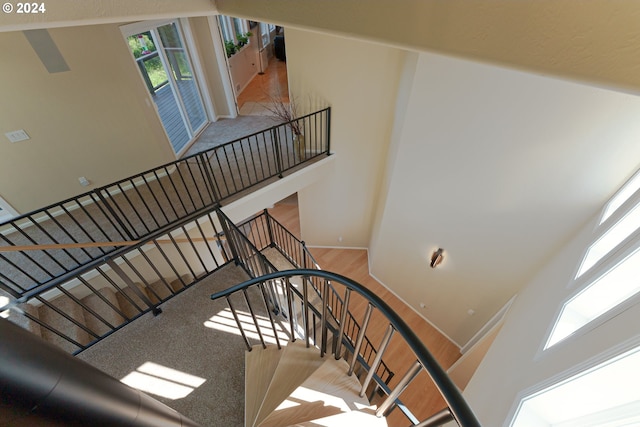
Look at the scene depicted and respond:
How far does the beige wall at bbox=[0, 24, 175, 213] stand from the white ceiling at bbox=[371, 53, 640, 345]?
13.5 ft

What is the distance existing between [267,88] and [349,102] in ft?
16.3

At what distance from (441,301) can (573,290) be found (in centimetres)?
277

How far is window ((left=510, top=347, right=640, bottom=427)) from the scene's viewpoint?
1.13 m

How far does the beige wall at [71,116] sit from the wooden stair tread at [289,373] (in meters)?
3.98

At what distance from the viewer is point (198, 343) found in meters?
2.19

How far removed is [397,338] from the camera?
181 inches

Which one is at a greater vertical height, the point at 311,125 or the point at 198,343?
the point at 311,125

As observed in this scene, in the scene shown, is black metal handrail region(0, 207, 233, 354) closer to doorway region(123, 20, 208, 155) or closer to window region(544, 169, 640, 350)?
doorway region(123, 20, 208, 155)

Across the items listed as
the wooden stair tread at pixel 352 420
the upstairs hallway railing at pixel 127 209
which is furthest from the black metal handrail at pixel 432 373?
the upstairs hallway railing at pixel 127 209

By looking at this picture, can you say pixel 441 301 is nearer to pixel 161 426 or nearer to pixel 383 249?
pixel 383 249

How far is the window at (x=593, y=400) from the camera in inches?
44.6

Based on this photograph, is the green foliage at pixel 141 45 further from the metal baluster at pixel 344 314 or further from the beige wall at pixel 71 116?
the metal baluster at pixel 344 314

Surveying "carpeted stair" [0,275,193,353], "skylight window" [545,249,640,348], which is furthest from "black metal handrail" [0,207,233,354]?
"skylight window" [545,249,640,348]

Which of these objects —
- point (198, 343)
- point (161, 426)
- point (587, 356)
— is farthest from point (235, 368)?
point (587, 356)
